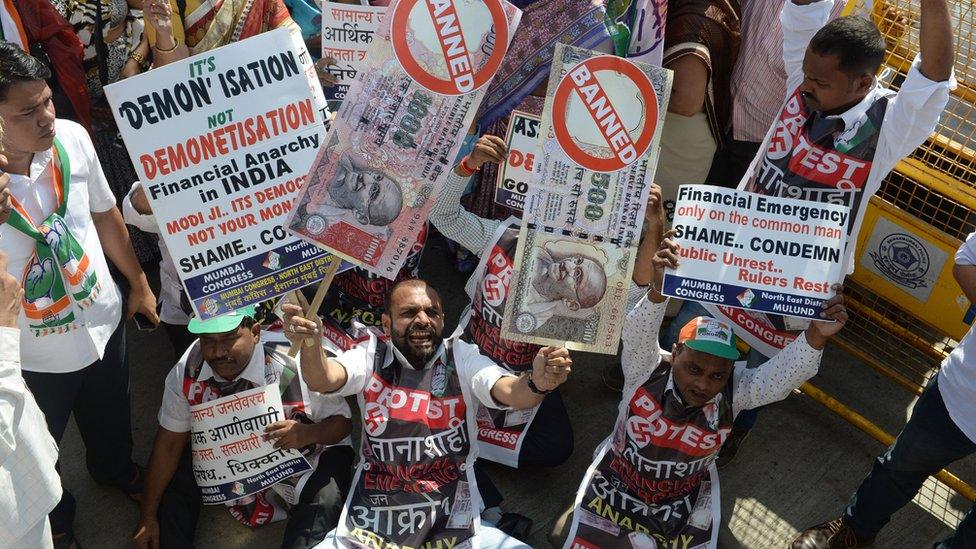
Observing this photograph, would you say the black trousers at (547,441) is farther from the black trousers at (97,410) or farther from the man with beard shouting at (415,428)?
the black trousers at (97,410)

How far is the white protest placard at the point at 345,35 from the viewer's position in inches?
174

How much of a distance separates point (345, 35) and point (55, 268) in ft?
5.95

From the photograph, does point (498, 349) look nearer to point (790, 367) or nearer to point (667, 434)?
point (667, 434)

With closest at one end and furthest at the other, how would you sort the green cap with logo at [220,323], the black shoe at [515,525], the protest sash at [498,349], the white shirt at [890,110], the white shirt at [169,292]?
the white shirt at [890,110], the green cap with logo at [220,323], the black shoe at [515,525], the protest sash at [498,349], the white shirt at [169,292]

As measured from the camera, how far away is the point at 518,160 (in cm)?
405

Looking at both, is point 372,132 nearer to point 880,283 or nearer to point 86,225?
point 86,225

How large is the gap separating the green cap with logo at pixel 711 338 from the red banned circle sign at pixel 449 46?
1.25 meters

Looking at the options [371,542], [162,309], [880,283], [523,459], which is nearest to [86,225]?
[162,309]

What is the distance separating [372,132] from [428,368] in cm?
105

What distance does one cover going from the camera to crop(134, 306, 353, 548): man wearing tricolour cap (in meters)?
3.77

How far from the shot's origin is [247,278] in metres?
3.46

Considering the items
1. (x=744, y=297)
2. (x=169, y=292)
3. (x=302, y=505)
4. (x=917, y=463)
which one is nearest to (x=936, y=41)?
(x=744, y=297)

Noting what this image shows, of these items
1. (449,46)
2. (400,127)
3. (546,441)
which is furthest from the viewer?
(546,441)

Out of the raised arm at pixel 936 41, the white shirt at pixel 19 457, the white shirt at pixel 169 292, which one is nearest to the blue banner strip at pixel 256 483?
the white shirt at pixel 169 292
